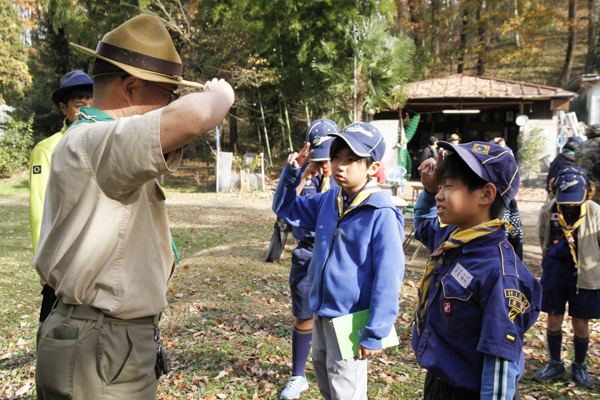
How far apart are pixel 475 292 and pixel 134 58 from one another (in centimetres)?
172

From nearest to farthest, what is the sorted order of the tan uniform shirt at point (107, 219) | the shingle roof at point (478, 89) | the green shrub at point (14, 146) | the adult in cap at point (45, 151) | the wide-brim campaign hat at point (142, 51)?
the tan uniform shirt at point (107, 219) → the wide-brim campaign hat at point (142, 51) → the adult in cap at point (45, 151) → the shingle roof at point (478, 89) → the green shrub at point (14, 146)

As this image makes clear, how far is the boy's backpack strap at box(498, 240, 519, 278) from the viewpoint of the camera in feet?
5.63

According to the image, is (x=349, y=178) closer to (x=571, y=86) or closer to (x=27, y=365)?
(x=27, y=365)

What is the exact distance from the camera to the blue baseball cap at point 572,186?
3756 mm

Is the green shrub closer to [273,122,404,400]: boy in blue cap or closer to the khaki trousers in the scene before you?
[273,122,404,400]: boy in blue cap

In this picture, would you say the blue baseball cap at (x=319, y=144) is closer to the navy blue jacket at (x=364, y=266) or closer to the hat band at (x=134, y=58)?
the navy blue jacket at (x=364, y=266)

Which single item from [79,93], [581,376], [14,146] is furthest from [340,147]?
[14,146]

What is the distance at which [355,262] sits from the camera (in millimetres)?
2385

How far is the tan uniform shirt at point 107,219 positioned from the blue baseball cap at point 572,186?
360cm

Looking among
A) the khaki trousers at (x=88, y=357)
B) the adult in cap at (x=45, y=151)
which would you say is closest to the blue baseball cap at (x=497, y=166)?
the khaki trousers at (x=88, y=357)

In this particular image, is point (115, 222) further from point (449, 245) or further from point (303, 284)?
point (303, 284)

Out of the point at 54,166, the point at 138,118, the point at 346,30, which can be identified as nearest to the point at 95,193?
the point at 54,166

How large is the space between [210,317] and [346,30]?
512 inches

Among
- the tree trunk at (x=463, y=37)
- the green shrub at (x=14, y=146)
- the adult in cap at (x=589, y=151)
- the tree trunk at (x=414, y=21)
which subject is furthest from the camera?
the tree trunk at (x=414, y=21)
